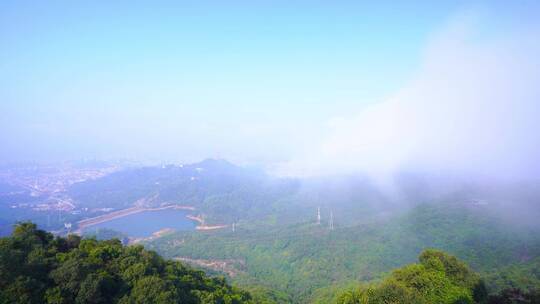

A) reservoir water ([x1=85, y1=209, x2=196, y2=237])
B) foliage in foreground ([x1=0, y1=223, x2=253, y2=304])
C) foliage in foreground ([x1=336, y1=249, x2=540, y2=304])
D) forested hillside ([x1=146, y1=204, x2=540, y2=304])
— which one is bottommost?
forested hillside ([x1=146, y1=204, x2=540, y2=304])

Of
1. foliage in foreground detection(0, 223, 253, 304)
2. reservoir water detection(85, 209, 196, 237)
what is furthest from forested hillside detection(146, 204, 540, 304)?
foliage in foreground detection(0, 223, 253, 304)

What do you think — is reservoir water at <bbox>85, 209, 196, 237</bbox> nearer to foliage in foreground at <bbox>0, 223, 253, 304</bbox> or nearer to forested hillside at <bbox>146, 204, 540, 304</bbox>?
forested hillside at <bbox>146, 204, 540, 304</bbox>

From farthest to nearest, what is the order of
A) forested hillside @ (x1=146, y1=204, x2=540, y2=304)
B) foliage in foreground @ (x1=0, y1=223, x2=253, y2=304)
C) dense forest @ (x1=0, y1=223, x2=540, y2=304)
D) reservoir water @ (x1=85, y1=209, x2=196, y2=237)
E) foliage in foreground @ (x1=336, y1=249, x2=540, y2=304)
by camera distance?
1. reservoir water @ (x1=85, y1=209, x2=196, y2=237)
2. forested hillside @ (x1=146, y1=204, x2=540, y2=304)
3. foliage in foreground @ (x1=336, y1=249, x2=540, y2=304)
4. dense forest @ (x1=0, y1=223, x2=540, y2=304)
5. foliage in foreground @ (x1=0, y1=223, x2=253, y2=304)

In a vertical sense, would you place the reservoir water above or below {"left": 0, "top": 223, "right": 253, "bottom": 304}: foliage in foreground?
below

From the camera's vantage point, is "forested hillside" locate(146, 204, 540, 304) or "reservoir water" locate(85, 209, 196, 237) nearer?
"forested hillside" locate(146, 204, 540, 304)

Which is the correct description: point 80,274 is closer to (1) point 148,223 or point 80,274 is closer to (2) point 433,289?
(2) point 433,289

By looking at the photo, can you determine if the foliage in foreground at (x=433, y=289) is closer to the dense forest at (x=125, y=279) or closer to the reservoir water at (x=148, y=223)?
the dense forest at (x=125, y=279)

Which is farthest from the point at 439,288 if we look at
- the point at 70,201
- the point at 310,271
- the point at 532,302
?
the point at 70,201
